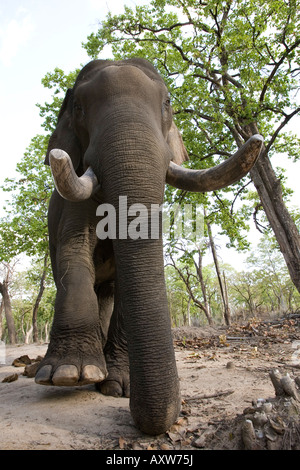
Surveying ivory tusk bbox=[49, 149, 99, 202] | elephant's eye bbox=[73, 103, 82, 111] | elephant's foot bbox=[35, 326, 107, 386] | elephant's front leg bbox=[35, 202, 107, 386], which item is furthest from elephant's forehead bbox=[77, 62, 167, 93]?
elephant's foot bbox=[35, 326, 107, 386]

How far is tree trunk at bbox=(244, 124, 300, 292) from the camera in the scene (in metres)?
11.0

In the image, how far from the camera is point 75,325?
3361 mm

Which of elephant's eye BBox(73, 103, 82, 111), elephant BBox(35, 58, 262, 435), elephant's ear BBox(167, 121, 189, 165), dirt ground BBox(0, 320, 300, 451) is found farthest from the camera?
elephant's ear BBox(167, 121, 189, 165)

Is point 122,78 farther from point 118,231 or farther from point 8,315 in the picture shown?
point 8,315

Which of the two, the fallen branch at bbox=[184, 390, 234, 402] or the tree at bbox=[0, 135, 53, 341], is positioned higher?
the tree at bbox=[0, 135, 53, 341]

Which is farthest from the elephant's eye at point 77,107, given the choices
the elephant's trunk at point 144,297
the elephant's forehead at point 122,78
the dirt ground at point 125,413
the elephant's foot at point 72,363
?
the dirt ground at point 125,413

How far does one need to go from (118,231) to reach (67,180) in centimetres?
53

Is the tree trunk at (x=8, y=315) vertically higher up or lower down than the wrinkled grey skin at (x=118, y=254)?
higher up

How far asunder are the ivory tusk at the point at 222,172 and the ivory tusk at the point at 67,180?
0.86 meters

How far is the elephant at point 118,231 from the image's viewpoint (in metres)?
2.36

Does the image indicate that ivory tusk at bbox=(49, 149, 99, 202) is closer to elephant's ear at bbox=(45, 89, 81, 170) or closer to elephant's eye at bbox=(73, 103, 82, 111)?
elephant's ear at bbox=(45, 89, 81, 170)

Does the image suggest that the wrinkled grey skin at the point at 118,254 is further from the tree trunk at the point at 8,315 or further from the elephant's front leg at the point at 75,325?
the tree trunk at the point at 8,315

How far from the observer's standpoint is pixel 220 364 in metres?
4.72

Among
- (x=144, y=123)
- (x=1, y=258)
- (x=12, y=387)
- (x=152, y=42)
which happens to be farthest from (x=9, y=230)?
(x=144, y=123)
